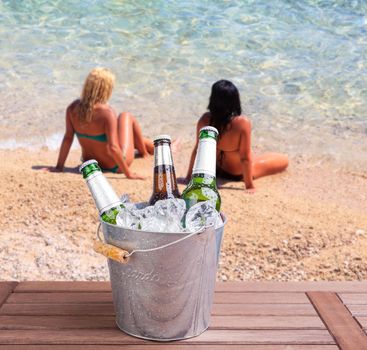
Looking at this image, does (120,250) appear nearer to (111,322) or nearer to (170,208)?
(170,208)

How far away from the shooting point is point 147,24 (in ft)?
36.0

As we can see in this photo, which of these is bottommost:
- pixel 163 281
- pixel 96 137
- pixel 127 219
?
pixel 96 137

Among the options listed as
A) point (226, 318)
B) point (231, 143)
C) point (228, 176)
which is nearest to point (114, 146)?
point (231, 143)

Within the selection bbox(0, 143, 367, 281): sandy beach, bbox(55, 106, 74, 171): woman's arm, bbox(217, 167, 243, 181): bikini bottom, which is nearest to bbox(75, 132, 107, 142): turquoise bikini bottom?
bbox(55, 106, 74, 171): woman's arm

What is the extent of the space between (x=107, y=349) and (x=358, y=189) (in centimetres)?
451

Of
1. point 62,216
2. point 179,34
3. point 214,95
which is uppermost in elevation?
point 214,95

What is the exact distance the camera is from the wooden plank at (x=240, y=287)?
1.93 m

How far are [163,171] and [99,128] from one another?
12.5 feet

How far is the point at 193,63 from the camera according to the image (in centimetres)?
950

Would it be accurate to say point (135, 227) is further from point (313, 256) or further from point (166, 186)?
point (313, 256)

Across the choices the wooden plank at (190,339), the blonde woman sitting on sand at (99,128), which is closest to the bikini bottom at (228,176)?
the blonde woman sitting on sand at (99,128)

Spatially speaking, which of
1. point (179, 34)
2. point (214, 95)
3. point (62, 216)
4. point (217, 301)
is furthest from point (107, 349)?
point (179, 34)

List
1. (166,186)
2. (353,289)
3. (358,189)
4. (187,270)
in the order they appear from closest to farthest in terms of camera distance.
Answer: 1. (187,270)
2. (166,186)
3. (353,289)
4. (358,189)

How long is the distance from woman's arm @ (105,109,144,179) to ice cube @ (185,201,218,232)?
147 inches
